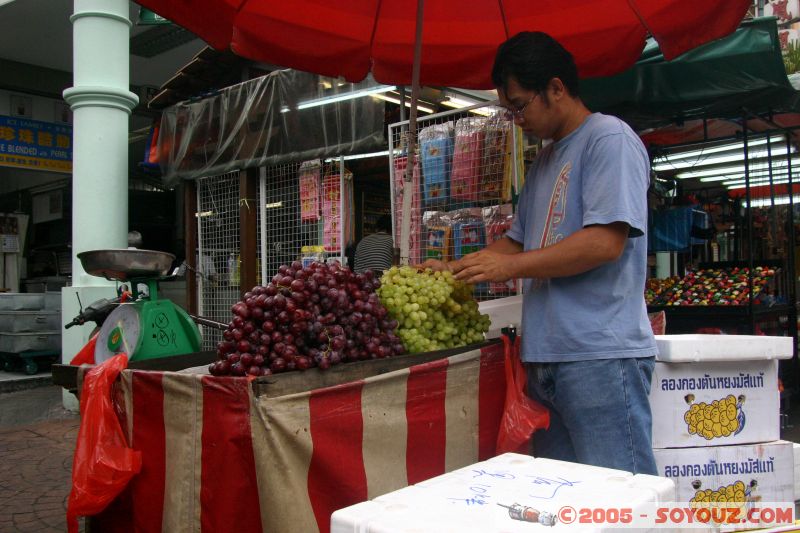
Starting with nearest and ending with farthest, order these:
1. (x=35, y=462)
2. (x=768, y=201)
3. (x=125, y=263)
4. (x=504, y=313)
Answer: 1. (x=504, y=313)
2. (x=125, y=263)
3. (x=35, y=462)
4. (x=768, y=201)

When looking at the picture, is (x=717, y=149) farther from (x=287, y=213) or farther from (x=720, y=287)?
(x=287, y=213)

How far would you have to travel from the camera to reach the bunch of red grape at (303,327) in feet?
6.14

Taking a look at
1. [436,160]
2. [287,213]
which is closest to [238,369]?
[436,160]

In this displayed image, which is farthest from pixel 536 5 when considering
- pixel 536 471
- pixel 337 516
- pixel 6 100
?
pixel 6 100

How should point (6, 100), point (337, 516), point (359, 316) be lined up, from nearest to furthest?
1. point (337, 516)
2. point (359, 316)
3. point (6, 100)

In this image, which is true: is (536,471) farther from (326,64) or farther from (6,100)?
(6,100)

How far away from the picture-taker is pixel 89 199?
6.54 meters

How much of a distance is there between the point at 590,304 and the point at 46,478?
440 centimetres

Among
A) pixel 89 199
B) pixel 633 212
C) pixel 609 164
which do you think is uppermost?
pixel 89 199

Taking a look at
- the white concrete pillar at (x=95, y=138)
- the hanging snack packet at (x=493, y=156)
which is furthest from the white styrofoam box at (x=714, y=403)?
the white concrete pillar at (x=95, y=138)

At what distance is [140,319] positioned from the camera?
316 centimetres

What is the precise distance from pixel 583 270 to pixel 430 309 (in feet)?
2.11

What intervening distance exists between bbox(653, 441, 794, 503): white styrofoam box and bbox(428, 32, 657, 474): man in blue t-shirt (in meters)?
0.46

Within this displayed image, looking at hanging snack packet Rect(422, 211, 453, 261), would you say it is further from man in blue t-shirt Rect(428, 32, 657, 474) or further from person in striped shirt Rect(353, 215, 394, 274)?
man in blue t-shirt Rect(428, 32, 657, 474)
